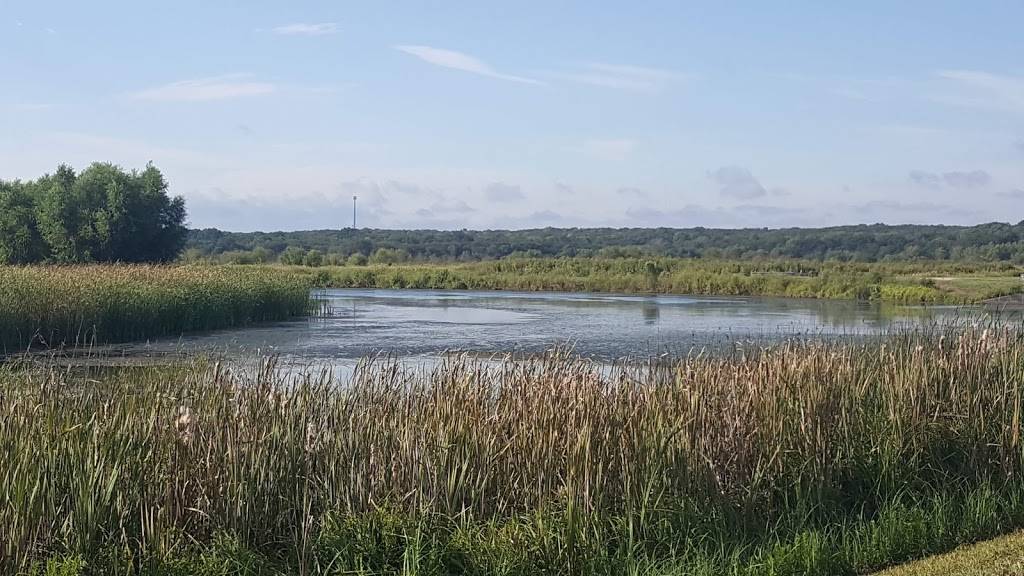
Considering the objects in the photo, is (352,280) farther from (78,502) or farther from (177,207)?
(78,502)

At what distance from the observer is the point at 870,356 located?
11047 millimetres

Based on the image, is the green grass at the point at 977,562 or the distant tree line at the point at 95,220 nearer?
the green grass at the point at 977,562

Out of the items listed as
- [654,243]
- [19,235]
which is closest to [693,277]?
[19,235]

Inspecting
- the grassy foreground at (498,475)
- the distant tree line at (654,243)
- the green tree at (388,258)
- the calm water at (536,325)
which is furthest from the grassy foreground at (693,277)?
the grassy foreground at (498,475)

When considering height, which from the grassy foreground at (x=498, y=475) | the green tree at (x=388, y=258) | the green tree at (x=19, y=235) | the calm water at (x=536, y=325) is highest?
the green tree at (x=19, y=235)

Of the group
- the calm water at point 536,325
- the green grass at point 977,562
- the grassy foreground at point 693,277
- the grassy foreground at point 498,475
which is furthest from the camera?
the grassy foreground at point 693,277

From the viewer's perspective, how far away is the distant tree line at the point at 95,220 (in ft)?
146

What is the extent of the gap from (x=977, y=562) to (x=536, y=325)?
73.7 ft

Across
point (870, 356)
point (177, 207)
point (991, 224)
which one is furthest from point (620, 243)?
point (870, 356)

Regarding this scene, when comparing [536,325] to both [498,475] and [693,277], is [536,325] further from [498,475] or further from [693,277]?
[693,277]

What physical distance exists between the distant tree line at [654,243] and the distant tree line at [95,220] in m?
31.3

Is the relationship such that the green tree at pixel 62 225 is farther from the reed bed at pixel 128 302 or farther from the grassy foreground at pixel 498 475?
the grassy foreground at pixel 498 475

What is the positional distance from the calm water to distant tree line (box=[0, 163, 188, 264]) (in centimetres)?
861

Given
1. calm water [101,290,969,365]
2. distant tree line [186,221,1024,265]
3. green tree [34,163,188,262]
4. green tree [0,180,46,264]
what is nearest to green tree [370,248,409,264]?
distant tree line [186,221,1024,265]
